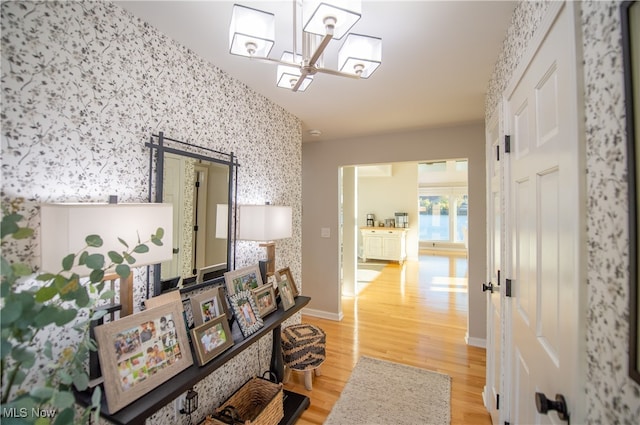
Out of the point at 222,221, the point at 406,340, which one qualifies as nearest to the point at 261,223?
the point at 222,221

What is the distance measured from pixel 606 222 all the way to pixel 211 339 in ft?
5.22

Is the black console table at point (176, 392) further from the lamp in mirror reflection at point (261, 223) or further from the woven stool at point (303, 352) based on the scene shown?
the lamp in mirror reflection at point (261, 223)

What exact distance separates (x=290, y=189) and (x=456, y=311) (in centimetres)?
317

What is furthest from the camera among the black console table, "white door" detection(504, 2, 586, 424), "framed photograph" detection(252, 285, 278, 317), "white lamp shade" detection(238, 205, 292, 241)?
"white lamp shade" detection(238, 205, 292, 241)

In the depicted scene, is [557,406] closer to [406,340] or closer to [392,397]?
[392,397]

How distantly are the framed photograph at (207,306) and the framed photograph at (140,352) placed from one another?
18cm

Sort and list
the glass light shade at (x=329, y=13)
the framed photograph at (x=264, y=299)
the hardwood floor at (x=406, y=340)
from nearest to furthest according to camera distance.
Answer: the glass light shade at (x=329, y=13), the framed photograph at (x=264, y=299), the hardwood floor at (x=406, y=340)

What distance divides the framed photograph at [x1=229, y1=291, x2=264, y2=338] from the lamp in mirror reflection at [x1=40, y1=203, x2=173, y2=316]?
55cm

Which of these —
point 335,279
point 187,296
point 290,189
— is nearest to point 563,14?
point 187,296

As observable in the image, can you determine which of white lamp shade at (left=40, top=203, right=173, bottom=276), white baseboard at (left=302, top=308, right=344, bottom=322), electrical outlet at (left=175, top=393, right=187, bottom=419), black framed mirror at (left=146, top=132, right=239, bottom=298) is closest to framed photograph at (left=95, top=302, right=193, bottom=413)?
white lamp shade at (left=40, top=203, right=173, bottom=276)

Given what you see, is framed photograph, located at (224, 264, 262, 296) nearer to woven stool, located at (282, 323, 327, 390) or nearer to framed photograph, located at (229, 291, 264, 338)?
framed photograph, located at (229, 291, 264, 338)

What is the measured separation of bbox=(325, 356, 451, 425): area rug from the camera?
202cm

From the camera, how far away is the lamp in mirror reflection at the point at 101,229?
37.5 inches

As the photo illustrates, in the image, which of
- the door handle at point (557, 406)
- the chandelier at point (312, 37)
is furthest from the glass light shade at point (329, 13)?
the door handle at point (557, 406)
